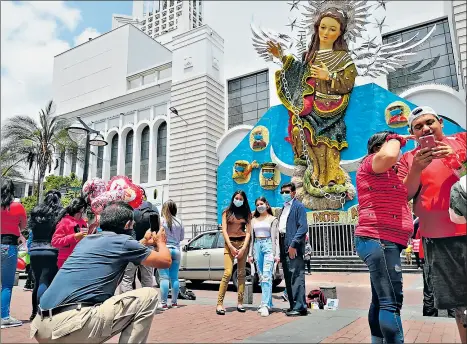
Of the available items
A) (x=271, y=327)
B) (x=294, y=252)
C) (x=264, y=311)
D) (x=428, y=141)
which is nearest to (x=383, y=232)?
(x=428, y=141)

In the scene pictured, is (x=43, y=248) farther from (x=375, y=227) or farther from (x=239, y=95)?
(x=239, y=95)

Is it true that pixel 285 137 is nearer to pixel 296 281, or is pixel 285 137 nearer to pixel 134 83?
pixel 134 83

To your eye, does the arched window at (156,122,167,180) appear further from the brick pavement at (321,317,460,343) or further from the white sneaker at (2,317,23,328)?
the brick pavement at (321,317,460,343)

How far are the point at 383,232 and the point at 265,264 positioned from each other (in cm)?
286

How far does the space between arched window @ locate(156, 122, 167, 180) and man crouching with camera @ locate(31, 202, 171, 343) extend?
15.4 metres

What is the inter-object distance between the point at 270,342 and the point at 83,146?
844cm

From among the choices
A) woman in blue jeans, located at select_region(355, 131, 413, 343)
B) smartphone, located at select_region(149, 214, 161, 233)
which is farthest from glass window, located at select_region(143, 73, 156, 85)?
woman in blue jeans, located at select_region(355, 131, 413, 343)

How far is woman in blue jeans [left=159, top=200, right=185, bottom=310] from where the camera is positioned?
221 inches

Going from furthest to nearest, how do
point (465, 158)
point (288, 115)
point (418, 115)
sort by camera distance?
point (288, 115)
point (418, 115)
point (465, 158)

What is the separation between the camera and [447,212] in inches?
90.6

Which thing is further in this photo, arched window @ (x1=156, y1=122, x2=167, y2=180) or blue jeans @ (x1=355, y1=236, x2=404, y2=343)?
arched window @ (x1=156, y1=122, x2=167, y2=180)

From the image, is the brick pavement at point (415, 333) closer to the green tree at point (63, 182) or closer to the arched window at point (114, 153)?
the green tree at point (63, 182)

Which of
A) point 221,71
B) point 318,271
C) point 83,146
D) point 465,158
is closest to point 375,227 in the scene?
point 465,158

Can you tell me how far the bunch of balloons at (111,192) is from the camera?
4.07 m
